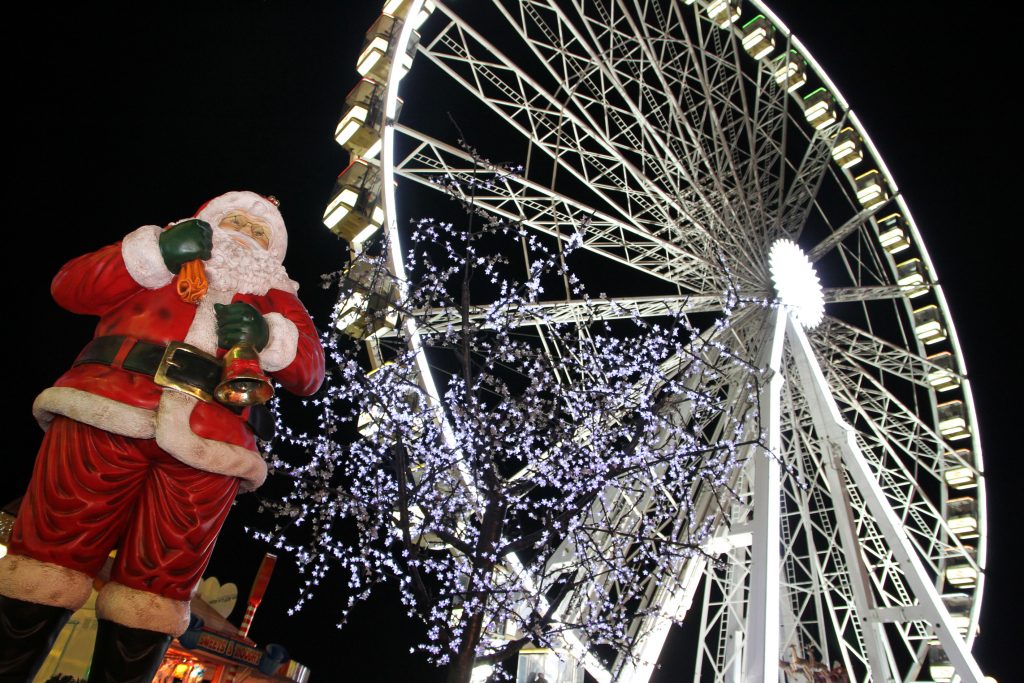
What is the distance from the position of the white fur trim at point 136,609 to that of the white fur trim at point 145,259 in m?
1.33

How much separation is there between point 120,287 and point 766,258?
1114 centimetres

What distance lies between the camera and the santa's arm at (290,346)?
3646 mm

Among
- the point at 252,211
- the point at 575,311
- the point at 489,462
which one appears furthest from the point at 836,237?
the point at 252,211

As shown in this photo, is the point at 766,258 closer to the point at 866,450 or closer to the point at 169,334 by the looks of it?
the point at 866,450

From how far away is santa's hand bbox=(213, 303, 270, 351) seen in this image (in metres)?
3.43

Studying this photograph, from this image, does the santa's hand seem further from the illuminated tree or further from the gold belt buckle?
the illuminated tree

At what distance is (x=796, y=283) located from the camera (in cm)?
1248

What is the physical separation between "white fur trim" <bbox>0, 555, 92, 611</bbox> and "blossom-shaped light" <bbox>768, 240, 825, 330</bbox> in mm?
10682

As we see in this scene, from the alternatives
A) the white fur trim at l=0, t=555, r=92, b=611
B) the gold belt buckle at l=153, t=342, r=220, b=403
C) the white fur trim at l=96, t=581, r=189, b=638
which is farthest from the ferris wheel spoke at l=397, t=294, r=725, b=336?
the white fur trim at l=0, t=555, r=92, b=611

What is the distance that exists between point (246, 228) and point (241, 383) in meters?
0.97

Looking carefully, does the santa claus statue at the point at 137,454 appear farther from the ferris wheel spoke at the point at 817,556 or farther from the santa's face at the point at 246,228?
the ferris wheel spoke at the point at 817,556

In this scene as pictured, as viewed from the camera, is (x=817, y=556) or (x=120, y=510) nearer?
(x=120, y=510)

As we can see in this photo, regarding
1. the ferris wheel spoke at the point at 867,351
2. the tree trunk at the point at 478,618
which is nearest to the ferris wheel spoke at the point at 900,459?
the ferris wheel spoke at the point at 867,351

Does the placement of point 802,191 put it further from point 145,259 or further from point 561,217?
point 145,259
